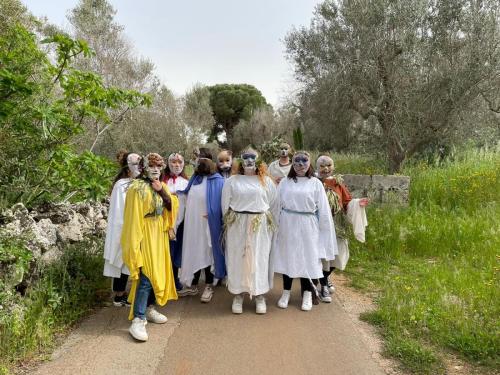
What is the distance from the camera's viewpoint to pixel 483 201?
9305 millimetres

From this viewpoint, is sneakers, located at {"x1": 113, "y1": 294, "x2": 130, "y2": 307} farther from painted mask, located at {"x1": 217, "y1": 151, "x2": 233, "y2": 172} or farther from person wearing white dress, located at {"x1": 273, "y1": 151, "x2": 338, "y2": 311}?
painted mask, located at {"x1": 217, "y1": 151, "x2": 233, "y2": 172}

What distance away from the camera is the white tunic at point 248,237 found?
5051mm

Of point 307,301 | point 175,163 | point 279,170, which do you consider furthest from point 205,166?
point 307,301

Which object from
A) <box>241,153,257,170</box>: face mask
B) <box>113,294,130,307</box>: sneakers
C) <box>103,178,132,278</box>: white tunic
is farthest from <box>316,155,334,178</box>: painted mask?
<box>113,294,130,307</box>: sneakers

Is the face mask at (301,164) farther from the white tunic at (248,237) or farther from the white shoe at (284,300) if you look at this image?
the white shoe at (284,300)

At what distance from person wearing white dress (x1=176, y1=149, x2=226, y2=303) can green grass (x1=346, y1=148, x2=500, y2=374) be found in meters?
1.97

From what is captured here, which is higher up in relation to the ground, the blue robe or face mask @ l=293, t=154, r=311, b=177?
face mask @ l=293, t=154, r=311, b=177

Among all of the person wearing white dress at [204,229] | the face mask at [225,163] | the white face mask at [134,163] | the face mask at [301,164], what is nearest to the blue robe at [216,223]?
the person wearing white dress at [204,229]

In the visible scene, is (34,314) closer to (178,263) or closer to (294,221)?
(178,263)

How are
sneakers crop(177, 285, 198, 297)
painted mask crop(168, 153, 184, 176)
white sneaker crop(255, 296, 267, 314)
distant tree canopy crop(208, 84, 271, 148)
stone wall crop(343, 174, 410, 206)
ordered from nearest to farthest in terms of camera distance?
white sneaker crop(255, 296, 267, 314)
sneakers crop(177, 285, 198, 297)
painted mask crop(168, 153, 184, 176)
stone wall crop(343, 174, 410, 206)
distant tree canopy crop(208, 84, 271, 148)

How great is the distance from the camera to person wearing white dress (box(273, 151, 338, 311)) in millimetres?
5164

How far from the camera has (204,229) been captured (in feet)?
18.2

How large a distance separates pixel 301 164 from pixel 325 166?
0.54 meters

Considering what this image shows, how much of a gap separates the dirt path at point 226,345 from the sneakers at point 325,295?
160 mm
